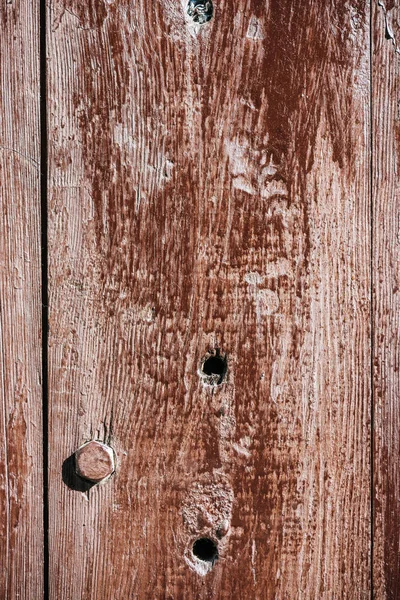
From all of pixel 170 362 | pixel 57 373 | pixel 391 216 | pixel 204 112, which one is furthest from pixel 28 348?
pixel 391 216

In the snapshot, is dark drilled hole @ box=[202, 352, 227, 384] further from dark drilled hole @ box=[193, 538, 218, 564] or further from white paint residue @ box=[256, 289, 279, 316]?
dark drilled hole @ box=[193, 538, 218, 564]

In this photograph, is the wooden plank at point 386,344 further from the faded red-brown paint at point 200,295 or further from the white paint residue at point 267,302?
the white paint residue at point 267,302

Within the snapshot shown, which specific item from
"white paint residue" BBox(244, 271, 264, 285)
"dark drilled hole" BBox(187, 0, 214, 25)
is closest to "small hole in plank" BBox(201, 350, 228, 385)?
"white paint residue" BBox(244, 271, 264, 285)

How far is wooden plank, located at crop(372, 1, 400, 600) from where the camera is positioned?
84cm

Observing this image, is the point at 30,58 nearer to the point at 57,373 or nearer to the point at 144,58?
the point at 144,58

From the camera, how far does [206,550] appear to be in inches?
33.3

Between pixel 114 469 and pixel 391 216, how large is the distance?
58 cm

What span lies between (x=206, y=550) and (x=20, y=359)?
16.3 inches

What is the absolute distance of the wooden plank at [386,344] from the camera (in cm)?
84

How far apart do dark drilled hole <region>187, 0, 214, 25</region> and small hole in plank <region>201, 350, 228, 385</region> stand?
506 millimetres

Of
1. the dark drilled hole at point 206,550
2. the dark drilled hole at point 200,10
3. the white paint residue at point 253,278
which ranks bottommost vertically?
the dark drilled hole at point 206,550

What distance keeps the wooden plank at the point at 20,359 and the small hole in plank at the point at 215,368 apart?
0.26 metres

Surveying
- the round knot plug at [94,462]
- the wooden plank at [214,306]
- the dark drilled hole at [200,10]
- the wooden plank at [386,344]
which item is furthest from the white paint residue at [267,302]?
the dark drilled hole at [200,10]

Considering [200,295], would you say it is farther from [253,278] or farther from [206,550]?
[206,550]
